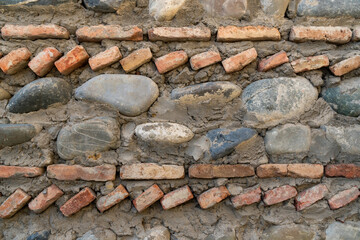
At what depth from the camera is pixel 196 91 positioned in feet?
3.55

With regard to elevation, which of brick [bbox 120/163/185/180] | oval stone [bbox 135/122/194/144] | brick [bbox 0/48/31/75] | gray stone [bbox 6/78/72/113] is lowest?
brick [bbox 120/163/185/180]

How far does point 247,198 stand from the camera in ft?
3.45

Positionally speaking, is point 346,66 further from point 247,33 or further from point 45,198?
point 45,198

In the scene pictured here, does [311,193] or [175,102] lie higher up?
[175,102]

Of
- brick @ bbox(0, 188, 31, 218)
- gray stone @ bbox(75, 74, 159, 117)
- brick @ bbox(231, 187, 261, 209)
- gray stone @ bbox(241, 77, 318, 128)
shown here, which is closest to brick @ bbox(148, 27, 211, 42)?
gray stone @ bbox(75, 74, 159, 117)

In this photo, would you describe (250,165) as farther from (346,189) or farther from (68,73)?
(68,73)

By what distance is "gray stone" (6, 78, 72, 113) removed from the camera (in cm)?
105

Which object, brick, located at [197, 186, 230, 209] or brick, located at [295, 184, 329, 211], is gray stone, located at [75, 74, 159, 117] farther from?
brick, located at [295, 184, 329, 211]

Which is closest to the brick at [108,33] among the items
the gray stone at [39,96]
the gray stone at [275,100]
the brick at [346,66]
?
the gray stone at [39,96]

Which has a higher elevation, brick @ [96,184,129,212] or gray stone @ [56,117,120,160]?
gray stone @ [56,117,120,160]

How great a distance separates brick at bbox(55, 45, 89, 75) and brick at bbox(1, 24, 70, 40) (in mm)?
87

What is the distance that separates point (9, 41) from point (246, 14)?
89 cm

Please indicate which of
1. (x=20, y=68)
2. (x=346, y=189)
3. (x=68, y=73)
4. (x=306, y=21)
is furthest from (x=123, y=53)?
(x=346, y=189)

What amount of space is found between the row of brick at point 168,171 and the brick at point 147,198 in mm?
42
